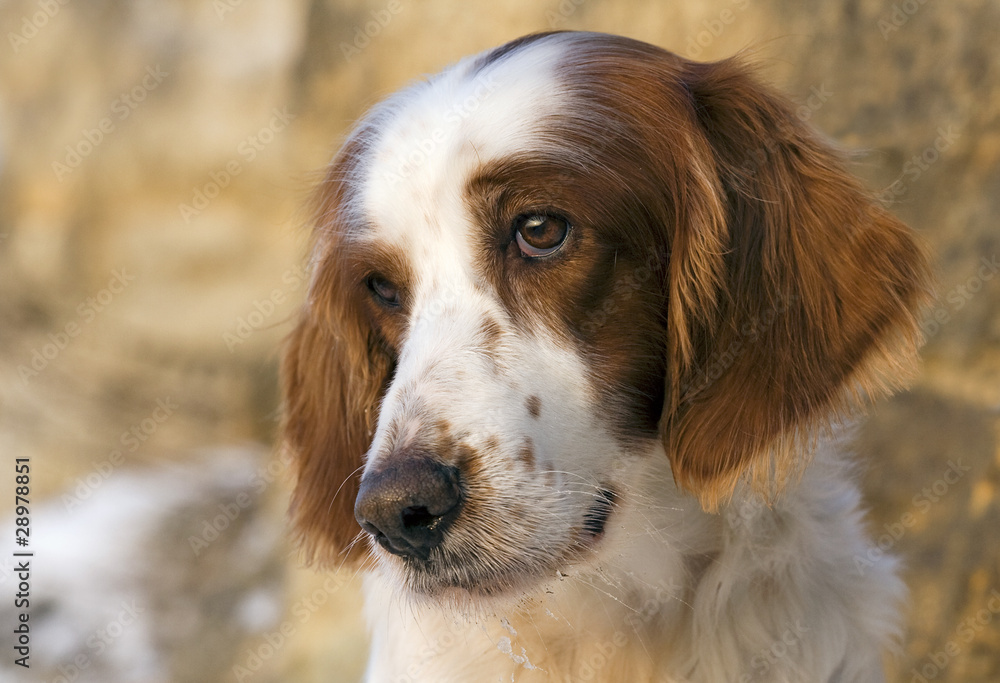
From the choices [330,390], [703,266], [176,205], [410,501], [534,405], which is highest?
[703,266]

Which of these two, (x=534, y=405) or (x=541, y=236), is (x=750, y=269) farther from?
(x=534, y=405)

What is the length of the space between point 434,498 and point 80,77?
164 inches

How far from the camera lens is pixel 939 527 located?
381 cm

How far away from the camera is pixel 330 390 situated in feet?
8.74

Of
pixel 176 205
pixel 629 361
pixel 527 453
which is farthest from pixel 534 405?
pixel 176 205

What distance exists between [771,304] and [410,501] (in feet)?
2.98

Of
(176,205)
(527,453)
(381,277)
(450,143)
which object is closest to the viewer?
(527,453)

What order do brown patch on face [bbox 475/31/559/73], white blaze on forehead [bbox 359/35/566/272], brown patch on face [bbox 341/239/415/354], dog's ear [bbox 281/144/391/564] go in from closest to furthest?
white blaze on forehead [bbox 359/35/566/272] < brown patch on face [bbox 341/239/415/354] < brown patch on face [bbox 475/31/559/73] < dog's ear [bbox 281/144/391/564]

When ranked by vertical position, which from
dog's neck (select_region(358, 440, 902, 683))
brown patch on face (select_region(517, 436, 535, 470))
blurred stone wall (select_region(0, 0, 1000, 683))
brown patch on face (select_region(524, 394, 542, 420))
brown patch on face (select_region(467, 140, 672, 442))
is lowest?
blurred stone wall (select_region(0, 0, 1000, 683))

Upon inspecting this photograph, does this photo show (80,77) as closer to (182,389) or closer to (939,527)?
(182,389)

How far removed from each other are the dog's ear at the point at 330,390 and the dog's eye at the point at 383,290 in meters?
0.07

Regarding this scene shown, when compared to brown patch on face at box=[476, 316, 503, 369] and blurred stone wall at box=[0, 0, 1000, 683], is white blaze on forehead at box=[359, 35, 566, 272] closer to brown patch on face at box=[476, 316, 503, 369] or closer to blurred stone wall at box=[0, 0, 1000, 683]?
brown patch on face at box=[476, 316, 503, 369]

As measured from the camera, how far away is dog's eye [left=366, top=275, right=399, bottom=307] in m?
2.28

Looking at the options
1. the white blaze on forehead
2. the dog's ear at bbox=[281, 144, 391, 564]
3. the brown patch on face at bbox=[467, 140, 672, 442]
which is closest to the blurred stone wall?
the dog's ear at bbox=[281, 144, 391, 564]
